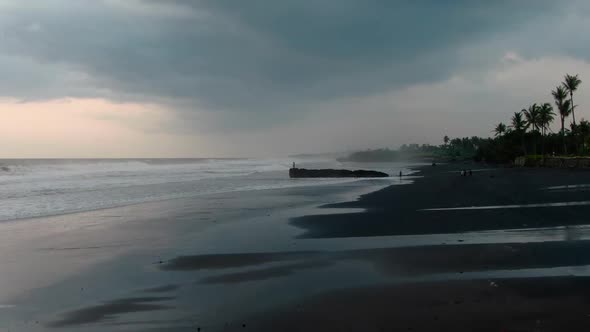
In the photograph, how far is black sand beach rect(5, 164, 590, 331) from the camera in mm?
6488

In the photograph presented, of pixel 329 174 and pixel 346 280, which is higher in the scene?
pixel 329 174

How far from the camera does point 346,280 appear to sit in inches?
342

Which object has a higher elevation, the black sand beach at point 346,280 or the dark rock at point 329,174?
the dark rock at point 329,174

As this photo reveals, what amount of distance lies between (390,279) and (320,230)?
Answer: 21.8 ft

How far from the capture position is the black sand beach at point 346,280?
649cm

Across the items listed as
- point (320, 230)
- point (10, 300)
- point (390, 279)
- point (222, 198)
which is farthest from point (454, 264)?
point (222, 198)

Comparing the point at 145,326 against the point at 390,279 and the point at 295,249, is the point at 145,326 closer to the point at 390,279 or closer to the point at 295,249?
the point at 390,279

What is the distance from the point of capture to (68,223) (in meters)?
17.5

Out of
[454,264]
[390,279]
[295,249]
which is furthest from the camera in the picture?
[295,249]

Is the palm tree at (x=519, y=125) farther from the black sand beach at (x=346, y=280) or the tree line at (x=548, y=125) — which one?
the black sand beach at (x=346, y=280)

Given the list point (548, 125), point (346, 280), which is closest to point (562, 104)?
point (548, 125)

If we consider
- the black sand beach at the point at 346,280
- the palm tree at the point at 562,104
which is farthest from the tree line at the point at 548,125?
the black sand beach at the point at 346,280

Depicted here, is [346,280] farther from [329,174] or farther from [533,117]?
[533,117]

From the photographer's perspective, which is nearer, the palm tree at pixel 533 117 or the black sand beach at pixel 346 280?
the black sand beach at pixel 346 280
